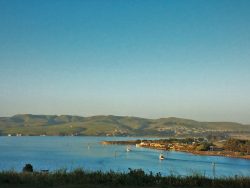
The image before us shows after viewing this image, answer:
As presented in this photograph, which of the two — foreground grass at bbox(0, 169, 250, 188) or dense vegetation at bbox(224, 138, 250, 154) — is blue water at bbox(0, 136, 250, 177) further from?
dense vegetation at bbox(224, 138, 250, 154)

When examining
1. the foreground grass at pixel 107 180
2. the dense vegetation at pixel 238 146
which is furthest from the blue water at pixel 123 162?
the dense vegetation at pixel 238 146

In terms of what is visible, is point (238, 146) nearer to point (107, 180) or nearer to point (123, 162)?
point (123, 162)

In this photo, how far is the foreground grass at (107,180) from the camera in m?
11.9

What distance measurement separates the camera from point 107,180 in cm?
1262

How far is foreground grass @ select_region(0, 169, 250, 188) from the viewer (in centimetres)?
1191

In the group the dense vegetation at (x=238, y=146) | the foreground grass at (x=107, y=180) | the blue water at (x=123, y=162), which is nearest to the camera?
the foreground grass at (x=107, y=180)

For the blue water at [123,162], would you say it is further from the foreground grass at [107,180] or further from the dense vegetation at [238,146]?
the dense vegetation at [238,146]

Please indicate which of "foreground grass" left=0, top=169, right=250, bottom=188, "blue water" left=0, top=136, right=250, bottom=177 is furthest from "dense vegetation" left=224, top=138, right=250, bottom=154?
"foreground grass" left=0, top=169, right=250, bottom=188

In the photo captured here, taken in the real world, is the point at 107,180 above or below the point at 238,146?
above

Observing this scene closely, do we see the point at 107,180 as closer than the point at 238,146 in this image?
Yes

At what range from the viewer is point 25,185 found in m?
11.6

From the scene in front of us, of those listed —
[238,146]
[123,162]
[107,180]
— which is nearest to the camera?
[107,180]

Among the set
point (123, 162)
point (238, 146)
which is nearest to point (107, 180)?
point (123, 162)

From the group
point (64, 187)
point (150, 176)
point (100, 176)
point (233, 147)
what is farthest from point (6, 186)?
point (233, 147)
